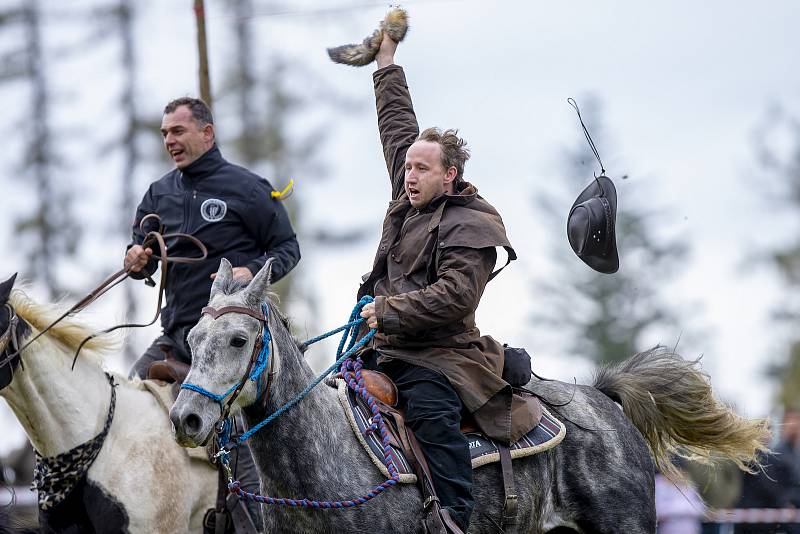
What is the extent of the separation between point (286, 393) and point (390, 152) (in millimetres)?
2023

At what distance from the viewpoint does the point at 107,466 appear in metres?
6.88

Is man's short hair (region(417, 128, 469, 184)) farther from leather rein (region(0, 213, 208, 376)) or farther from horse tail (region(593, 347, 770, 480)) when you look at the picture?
horse tail (region(593, 347, 770, 480))

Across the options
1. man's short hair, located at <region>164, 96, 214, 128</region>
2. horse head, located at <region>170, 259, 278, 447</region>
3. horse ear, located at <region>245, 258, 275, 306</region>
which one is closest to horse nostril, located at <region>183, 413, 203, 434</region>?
horse head, located at <region>170, 259, 278, 447</region>

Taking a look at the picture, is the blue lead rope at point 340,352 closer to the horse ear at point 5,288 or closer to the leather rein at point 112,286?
the leather rein at point 112,286

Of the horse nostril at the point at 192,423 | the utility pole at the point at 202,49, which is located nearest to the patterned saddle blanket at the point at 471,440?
the horse nostril at the point at 192,423

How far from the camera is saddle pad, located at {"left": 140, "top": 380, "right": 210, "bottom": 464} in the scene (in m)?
7.14

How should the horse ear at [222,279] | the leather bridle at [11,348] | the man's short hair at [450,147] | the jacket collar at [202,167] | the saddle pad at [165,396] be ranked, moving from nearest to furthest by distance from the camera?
the horse ear at [222,279]
the man's short hair at [450,147]
the leather bridle at [11,348]
the saddle pad at [165,396]
the jacket collar at [202,167]

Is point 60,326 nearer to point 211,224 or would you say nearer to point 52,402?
point 52,402

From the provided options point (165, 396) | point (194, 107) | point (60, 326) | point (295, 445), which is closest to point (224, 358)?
point (295, 445)

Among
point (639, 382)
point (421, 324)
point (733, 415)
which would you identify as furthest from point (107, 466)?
point (733, 415)

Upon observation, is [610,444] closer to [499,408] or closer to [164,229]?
[499,408]

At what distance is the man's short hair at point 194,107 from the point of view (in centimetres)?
778

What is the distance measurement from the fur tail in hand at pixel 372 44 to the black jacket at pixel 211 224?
111 centimetres

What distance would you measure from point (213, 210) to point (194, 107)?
0.76 m
